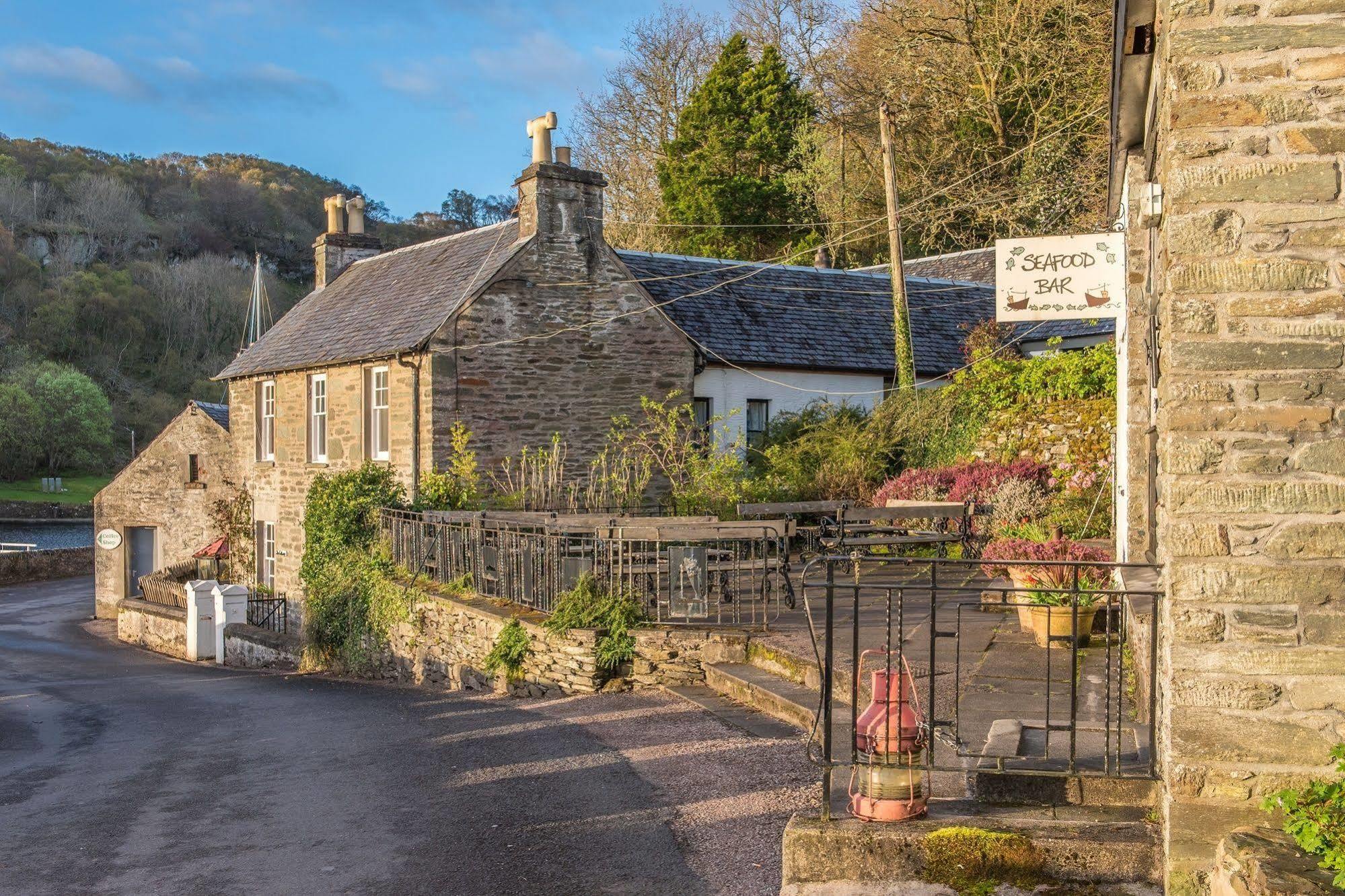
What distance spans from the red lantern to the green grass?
5679 cm

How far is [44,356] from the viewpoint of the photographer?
6712cm

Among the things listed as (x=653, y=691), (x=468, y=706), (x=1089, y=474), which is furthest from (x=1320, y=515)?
(x=1089, y=474)

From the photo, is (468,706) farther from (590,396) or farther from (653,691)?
(590,396)

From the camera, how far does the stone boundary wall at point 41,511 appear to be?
53.2 meters

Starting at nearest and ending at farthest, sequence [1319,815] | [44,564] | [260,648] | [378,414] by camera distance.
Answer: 1. [1319,815]
2. [378,414]
3. [260,648]
4. [44,564]

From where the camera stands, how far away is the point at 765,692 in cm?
977

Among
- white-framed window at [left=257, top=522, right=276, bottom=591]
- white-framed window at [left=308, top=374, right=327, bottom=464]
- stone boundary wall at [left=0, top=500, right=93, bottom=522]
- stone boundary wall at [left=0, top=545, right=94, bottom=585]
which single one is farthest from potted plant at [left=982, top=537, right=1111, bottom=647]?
stone boundary wall at [left=0, top=500, right=93, bottom=522]

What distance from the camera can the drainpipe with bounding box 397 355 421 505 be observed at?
19.8 meters

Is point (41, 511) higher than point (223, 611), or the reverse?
point (41, 511)

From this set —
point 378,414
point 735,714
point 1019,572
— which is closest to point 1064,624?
point 1019,572

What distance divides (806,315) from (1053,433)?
7756mm

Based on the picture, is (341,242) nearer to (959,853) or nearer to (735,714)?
(735,714)

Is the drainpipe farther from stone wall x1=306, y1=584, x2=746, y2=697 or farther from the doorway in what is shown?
the doorway

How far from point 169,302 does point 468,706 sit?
68.3 metres
